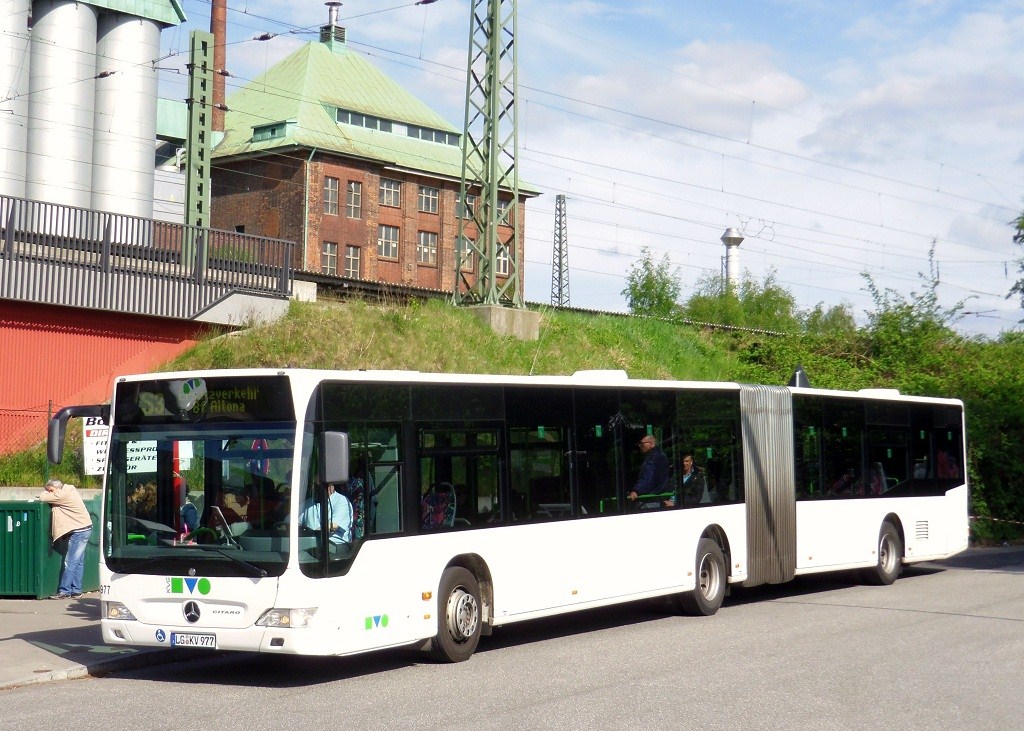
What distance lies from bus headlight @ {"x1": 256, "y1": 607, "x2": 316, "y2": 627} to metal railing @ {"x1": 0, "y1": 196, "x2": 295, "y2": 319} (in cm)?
1680

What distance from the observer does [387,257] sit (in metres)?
71.9

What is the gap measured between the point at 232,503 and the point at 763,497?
29.2ft

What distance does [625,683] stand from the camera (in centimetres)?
1066

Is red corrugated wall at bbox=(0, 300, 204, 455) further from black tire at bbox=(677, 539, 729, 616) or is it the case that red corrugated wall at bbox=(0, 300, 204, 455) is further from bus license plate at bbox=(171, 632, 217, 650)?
bus license plate at bbox=(171, 632, 217, 650)

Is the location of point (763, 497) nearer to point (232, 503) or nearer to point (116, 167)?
point (232, 503)

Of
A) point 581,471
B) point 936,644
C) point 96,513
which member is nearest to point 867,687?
point 936,644

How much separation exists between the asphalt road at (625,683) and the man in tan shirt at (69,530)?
469cm

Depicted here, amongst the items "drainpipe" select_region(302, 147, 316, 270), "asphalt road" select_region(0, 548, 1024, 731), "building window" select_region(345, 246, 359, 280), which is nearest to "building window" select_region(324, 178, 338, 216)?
"drainpipe" select_region(302, 147, 316, 270)

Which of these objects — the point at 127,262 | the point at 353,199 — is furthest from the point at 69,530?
the point at 353,199

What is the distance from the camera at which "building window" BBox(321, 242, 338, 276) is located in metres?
68.2

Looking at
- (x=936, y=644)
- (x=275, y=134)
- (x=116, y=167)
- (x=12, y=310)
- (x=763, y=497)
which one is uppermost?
(x=275, y=134)

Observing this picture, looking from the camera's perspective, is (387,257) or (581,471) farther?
(387,257)

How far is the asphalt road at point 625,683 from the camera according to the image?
9.16 meters

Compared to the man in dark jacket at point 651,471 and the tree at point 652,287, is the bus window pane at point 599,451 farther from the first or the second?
the tree at point 652,287
